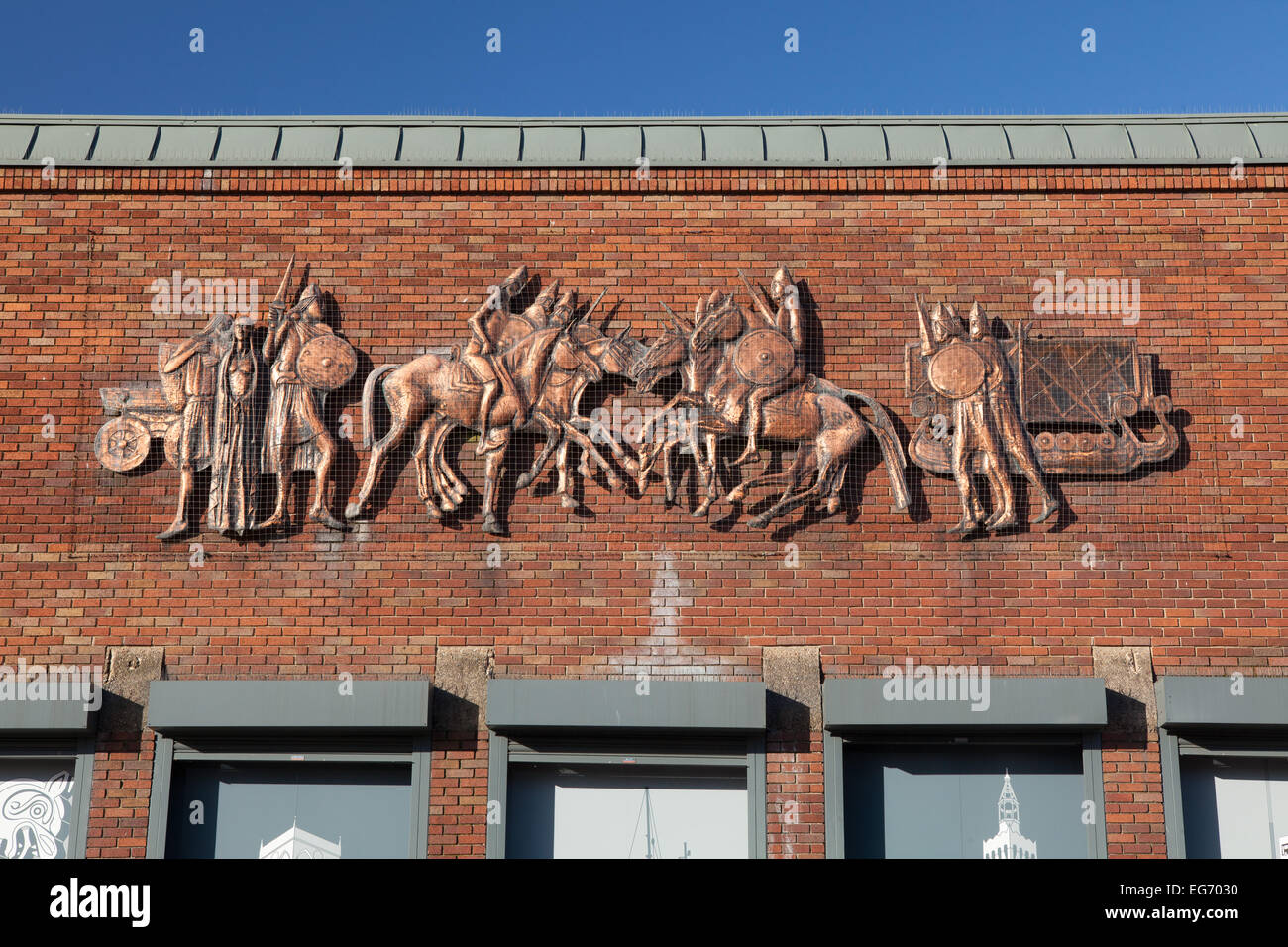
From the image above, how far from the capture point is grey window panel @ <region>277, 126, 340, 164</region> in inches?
541

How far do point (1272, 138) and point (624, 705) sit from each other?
789 cm

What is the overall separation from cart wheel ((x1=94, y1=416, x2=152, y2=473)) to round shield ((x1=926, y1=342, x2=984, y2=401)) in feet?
22.4

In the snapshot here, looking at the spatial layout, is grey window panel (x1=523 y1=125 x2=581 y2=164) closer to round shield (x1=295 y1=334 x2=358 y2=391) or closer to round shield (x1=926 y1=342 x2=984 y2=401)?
round shield (x1=295 y1=334 x2=358 y2=391)

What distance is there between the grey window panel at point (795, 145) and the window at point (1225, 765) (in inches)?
216

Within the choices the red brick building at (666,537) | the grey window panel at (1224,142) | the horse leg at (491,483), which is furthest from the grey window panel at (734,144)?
the grey window panel at (1224,142)

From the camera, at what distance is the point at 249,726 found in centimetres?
1228

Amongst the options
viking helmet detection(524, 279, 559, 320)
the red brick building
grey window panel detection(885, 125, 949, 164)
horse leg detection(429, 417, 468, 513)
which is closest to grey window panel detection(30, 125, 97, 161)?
the red brick building

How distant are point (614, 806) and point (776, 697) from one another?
1.63 meters

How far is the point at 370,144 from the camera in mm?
13898

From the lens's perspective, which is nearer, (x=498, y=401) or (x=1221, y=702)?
(x=1221, y=702)

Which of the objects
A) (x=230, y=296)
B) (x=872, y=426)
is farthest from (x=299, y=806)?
(x=872, y=426)

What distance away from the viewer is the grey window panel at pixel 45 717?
1233 centimetres

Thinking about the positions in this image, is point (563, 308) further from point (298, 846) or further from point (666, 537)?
point (298, 846)

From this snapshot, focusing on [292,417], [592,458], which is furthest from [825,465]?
[292,417]
